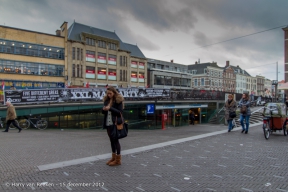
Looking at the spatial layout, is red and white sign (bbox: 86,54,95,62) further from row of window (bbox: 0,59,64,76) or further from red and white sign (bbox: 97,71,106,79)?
row of window (bbox: 0,59,64,76)

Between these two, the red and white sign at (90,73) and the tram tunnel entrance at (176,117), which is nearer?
the tram tunnel entrance at (176,117)

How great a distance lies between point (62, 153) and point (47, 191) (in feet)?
9.59

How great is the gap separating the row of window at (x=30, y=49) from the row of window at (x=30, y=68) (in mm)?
1576

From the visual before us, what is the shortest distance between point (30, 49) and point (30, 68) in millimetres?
3089

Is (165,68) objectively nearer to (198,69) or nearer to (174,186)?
(198,69)

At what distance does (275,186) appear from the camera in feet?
13.4

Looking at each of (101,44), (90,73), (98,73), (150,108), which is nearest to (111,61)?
(101,44)

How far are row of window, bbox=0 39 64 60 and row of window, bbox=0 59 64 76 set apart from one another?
5.17 feet

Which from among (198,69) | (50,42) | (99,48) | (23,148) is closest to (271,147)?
(23,148)

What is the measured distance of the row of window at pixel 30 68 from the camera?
111ft

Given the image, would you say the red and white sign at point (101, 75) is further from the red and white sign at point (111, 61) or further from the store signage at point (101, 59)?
the red and white sign at point (111, 61)

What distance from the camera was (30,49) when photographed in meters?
36.2

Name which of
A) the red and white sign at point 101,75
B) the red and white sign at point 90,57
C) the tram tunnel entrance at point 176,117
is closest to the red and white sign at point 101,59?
the red and white sign at point 90,57

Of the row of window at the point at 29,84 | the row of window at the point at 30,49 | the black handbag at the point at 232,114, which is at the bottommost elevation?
the black handbag at the point at 232,114
